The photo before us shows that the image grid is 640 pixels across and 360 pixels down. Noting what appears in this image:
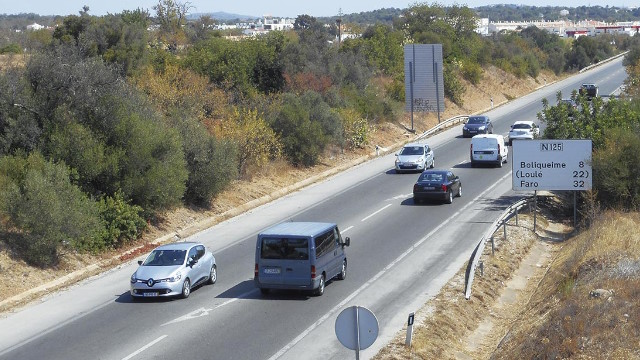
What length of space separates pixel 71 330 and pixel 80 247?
818 centimetres

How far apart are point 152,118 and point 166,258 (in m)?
12.4

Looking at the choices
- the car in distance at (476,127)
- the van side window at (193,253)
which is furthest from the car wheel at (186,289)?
the car in distance at (476,127)

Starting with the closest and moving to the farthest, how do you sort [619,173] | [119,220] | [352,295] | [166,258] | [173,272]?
1. [173,272]
2. [352,295]
3. [166,258]
4. [119,220]
5. [619,173]

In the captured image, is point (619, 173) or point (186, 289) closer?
point (186, 289)

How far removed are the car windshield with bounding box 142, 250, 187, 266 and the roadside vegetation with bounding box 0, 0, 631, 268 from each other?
3962 mm

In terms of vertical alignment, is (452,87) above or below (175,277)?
below

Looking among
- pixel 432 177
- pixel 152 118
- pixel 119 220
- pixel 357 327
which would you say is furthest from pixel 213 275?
pixel 432 177

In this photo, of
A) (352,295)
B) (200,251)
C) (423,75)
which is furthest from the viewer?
(423,75)

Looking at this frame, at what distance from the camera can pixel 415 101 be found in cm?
6562

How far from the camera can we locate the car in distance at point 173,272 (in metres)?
23.7

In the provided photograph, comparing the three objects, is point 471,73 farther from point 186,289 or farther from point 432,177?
point 186,289

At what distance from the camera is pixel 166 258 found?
24750 mm

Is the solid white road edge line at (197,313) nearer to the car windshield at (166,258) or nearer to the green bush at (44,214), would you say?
the car windshield at (166,258)

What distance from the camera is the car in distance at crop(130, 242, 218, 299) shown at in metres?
23.7
